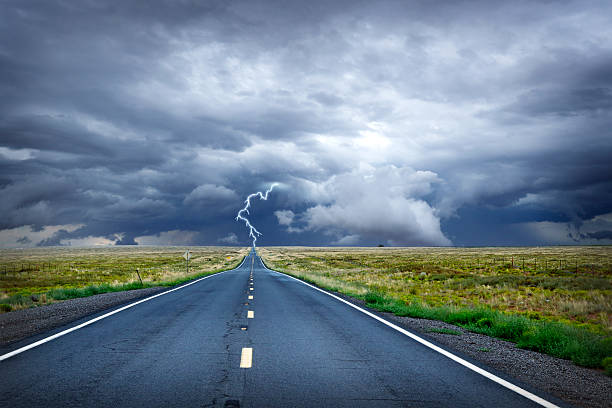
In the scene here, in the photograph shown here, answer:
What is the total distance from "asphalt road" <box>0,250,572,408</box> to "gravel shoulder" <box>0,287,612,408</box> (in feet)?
2.36

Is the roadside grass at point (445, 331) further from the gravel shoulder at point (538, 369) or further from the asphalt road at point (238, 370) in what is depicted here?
the asphalt road at point (238, 370)

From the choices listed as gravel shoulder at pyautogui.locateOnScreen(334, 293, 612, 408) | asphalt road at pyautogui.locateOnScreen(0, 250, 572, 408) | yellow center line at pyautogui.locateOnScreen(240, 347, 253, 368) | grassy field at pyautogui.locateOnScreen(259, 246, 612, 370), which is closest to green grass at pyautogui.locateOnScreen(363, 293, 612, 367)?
grassy field at pyautogui.locateOnScreen(259, 246, 612, 370)

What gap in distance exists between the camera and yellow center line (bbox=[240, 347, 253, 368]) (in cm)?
634

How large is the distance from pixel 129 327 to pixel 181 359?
381 centimetres

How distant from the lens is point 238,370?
19.7ft

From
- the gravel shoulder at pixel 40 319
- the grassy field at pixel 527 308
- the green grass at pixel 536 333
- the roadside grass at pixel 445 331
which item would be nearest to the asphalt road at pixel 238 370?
the gravel shoulder at pixel 40 319

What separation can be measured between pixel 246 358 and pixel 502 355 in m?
4.76

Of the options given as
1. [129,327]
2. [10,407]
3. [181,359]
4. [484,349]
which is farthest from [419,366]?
[129,327]

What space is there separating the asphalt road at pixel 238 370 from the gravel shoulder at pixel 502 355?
0.72 meters

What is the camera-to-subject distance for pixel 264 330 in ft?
31.5

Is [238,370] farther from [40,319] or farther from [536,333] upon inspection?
[40,319]

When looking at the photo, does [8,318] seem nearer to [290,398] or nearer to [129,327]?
[129,327]

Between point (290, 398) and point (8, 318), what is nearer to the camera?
point (290, 398)

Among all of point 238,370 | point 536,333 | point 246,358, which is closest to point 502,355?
point 536,333
